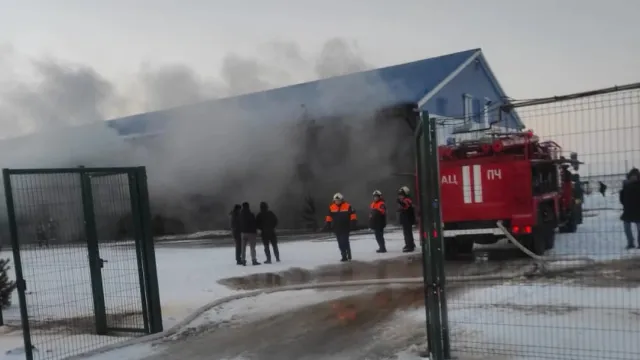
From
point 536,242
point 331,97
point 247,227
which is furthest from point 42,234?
point 331,97

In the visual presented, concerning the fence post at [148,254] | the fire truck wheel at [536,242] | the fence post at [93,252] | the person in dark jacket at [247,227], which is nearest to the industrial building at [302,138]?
the person in dark jacket at [247,227]

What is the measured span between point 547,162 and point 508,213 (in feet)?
4.50

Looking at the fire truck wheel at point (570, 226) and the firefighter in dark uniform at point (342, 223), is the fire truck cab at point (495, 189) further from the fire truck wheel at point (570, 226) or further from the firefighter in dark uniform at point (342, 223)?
the fire truck wheel at point (570, 226)

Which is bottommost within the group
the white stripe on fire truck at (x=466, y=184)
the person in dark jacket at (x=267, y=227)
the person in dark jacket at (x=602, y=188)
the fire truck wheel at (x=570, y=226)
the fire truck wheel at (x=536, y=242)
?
the fire truck wheel at (x=570, y=226)

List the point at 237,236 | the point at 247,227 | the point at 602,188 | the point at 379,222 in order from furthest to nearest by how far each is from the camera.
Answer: the point at 379,222
the point at 237,236
the point at 247,227
the point at 602,188

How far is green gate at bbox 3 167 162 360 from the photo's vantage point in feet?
20.7

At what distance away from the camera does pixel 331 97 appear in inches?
740

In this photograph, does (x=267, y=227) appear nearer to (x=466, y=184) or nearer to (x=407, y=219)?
(x=407, y=219)

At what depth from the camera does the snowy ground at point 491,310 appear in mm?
5039

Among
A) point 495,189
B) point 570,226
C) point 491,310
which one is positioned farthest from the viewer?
point 570,226

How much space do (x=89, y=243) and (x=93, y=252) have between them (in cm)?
12

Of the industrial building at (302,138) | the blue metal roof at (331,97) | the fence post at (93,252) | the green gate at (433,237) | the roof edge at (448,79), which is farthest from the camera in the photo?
the industrial building at (302,138)

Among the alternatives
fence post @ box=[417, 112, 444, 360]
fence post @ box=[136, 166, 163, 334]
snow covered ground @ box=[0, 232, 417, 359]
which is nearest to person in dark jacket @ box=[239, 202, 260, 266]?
snow covered ground @ box=[0, 232, 417, 359]

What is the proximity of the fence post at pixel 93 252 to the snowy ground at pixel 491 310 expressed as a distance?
0.23 metres
